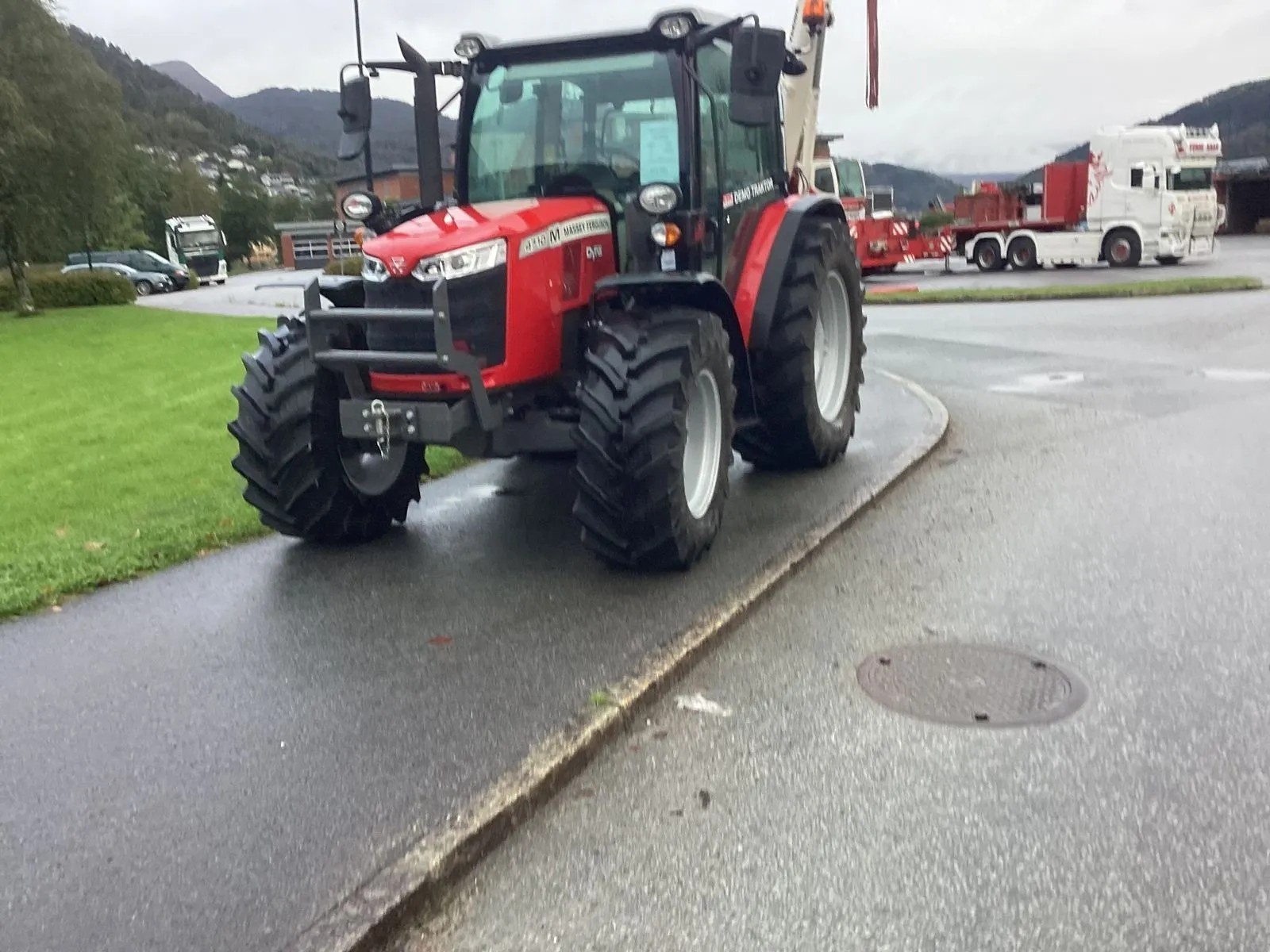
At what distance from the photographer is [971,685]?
4781 millimetres

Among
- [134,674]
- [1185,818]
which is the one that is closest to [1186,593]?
[1185,818]

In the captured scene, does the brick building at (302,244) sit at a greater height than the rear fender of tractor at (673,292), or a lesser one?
greater

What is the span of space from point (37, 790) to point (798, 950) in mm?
2605

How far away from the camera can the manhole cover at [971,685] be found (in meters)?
4.52

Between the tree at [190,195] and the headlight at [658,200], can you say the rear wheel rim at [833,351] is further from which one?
the tree at [190,195]

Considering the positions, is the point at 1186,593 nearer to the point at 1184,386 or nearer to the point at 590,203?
the point at 590,203

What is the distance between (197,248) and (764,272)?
55.7 meters

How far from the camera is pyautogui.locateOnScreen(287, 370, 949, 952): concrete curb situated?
3.17m

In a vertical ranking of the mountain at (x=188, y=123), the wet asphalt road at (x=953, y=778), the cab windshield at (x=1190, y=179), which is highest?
the mountain at (x=188, y=123)

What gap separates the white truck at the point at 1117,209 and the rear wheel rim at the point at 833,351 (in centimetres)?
2253

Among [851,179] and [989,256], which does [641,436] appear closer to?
[851,179]

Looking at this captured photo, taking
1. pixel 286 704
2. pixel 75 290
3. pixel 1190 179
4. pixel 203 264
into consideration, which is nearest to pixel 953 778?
pixel 286 704

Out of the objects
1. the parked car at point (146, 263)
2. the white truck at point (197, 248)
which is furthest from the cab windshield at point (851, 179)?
the white truck at point (197, 248)

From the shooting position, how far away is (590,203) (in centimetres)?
657
